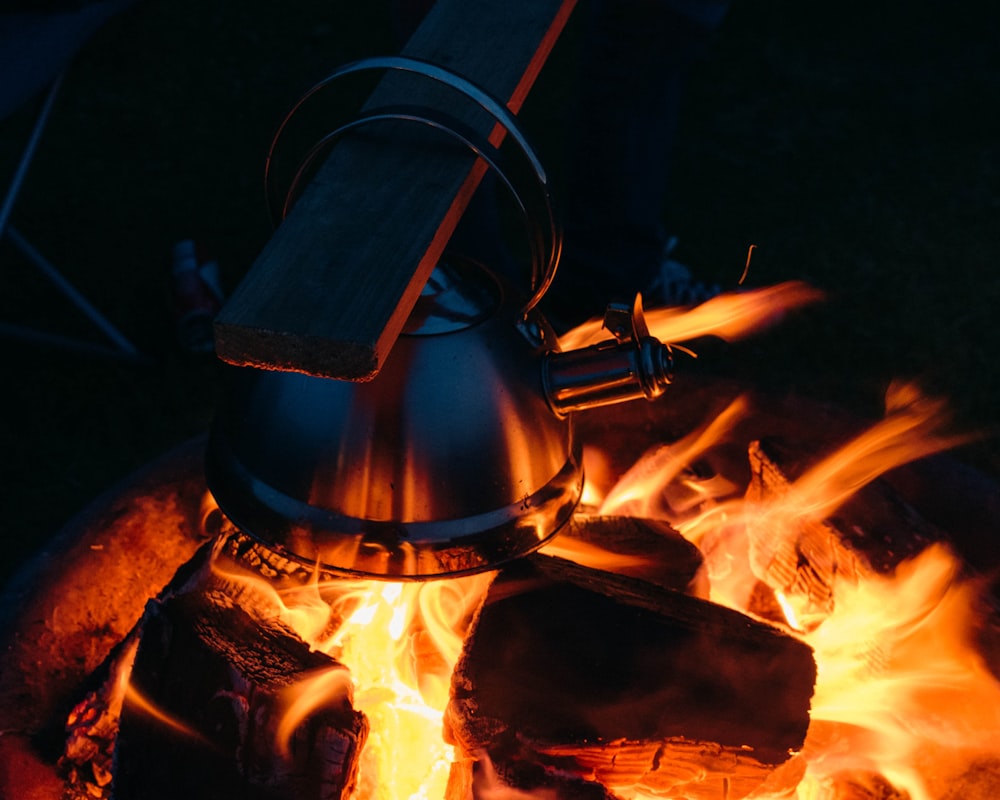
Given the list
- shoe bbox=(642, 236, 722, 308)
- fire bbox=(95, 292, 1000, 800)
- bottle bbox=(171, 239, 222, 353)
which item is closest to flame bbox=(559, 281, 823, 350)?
fire bbox=(95, 292, 1000, 800)

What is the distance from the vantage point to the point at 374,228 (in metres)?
1.11

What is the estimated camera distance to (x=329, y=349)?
0.95 meters

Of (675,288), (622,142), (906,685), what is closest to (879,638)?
(906,685)

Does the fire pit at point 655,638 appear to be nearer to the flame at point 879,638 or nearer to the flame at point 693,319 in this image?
the flame at point 879,638

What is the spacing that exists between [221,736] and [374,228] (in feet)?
2.66

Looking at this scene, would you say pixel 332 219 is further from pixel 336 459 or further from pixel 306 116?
pixel 306 116

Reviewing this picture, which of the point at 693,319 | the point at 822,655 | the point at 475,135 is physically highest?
the point at 475,135

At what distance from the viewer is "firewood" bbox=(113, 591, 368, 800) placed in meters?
1.35

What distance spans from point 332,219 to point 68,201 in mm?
3772

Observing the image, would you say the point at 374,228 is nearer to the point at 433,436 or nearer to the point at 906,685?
the point at 433,436

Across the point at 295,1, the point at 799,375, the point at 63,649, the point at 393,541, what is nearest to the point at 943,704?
the point at 393,541

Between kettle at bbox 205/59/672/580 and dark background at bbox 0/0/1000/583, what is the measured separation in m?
2.06

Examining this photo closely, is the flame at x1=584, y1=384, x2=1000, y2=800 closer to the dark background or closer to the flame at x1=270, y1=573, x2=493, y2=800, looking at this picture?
the flame at x1=270, y1=573, x2=493, y2=800

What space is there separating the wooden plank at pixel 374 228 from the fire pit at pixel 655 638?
67 cm
